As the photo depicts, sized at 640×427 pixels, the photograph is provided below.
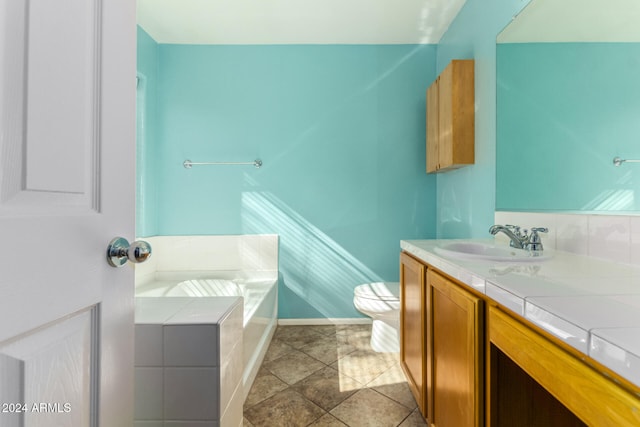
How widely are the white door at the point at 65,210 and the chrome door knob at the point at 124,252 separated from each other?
0.06 ft

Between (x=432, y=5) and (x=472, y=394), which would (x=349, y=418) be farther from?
(x=432, y=5)

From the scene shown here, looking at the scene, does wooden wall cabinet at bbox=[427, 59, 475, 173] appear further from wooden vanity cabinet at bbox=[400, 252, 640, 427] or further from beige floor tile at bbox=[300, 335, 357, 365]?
beige floor tile at bbox=[300, 335, 357, 365]

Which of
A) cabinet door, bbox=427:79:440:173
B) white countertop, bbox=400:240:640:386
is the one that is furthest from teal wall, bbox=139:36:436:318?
white countertop, bbox=400:240:640:386

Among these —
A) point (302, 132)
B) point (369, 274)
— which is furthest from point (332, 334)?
point (302, 132)

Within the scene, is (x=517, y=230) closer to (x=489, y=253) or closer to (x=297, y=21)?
(x=489, y=253)

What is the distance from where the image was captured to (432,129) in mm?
2369

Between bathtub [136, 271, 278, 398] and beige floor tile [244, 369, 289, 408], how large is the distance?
0.04 meters

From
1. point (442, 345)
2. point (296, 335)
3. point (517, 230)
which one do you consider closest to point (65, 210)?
point (442, 345)

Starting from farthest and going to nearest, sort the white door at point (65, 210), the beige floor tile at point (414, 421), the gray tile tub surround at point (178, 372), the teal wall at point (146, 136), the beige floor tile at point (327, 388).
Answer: the teal wall at point (146, 136) → the beige floor tile at point (327, 388) → the beige floor tile at point (414, 421) → the gray tile tub surround at point (178, 372) → the white door at point (65, 210)

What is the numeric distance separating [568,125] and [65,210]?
1.69m

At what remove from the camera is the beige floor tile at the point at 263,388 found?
166cm

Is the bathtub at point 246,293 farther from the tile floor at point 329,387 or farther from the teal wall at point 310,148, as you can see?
the teal wall at point 310,148

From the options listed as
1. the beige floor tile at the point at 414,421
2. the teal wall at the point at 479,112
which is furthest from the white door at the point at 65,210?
the teal wall at the point at 479,112

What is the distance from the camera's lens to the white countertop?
1.49ft
